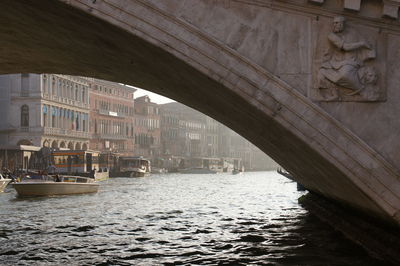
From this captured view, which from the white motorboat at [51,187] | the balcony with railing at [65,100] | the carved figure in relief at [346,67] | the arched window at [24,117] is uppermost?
the balcony with railing at [65,100]

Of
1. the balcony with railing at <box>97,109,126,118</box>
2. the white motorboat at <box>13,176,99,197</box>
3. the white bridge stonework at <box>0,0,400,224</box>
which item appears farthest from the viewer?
the balcony with railing at <box>97,109,126,118</box>

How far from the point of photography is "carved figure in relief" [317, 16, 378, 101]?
6.52 meters

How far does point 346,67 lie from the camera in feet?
21.3

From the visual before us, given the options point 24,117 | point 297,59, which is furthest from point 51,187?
point 24,117

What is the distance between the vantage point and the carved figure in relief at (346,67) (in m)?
6.52

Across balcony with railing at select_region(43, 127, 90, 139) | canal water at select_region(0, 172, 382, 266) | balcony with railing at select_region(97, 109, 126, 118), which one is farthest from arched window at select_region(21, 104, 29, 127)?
canal water at select_region(0, 172, 382, 266)

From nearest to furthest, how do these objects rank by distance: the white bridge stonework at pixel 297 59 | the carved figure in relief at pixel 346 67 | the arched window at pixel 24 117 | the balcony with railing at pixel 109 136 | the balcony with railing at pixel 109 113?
the white bridge stonework at pixel 297 59, the carved figure in relief at pixel 346 67, the arched window at pixel 24 117, the balcony with railing at pixel 109 136, the balcony with railing at pixel 109 113

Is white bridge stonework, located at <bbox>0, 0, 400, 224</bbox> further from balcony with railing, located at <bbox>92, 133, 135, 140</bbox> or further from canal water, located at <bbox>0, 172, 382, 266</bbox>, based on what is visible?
balcony with railing, located at <bbox>92, 133, 135, 140</bbox>

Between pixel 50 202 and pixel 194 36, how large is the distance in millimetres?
17800

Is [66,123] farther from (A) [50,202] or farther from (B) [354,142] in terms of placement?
(B) [354,142]

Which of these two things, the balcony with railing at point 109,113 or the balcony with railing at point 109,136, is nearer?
the balcony with railing at point 109,136

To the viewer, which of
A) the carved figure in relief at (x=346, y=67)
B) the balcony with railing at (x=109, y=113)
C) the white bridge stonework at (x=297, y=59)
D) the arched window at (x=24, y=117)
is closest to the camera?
the white bridge stonework at (x=297, y=59)

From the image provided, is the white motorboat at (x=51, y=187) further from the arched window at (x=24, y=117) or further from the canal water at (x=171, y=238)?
the arched window at (x=24, y=117)

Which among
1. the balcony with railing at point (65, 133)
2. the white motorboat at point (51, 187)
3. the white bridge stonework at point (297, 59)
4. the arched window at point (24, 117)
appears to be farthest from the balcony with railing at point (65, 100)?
the white bridge stonework at point (297, 59)
